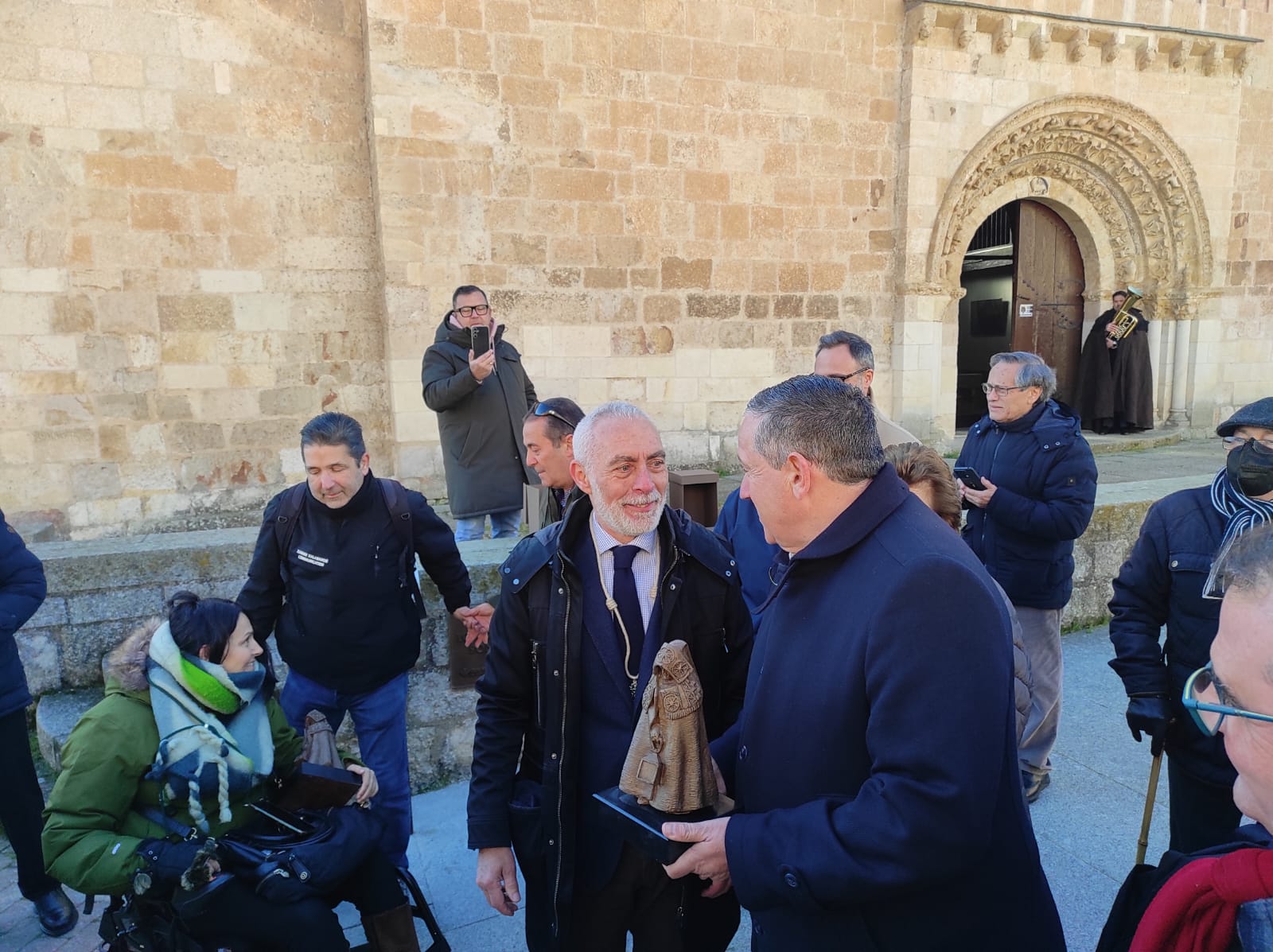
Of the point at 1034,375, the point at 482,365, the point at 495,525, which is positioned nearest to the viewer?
the point at 1034,375

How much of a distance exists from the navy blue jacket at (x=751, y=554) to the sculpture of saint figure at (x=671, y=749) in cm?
99

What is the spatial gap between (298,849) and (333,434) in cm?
128

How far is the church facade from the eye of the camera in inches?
251

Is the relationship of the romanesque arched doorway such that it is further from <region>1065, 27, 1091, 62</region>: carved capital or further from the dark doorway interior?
<region>1065, 27, 1091, 62</region>: carved capital

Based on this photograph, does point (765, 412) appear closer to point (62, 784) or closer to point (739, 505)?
point (739, 505)

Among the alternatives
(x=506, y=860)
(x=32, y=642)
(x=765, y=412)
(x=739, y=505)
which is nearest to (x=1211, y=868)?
(x=765, y=412)

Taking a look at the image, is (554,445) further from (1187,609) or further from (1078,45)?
(1078,45)

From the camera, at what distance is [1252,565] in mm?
1032

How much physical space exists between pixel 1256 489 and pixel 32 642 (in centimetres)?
452

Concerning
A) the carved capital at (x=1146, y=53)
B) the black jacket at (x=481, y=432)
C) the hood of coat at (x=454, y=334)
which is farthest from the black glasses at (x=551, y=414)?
the carved capital at (x=1146, y=53)

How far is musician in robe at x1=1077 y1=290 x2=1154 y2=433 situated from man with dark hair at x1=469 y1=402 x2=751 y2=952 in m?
9.27

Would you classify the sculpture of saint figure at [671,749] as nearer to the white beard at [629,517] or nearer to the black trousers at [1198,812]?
the white beard at [629,517]

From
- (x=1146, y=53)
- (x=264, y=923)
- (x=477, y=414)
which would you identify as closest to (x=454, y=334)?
(x=477, y=414)

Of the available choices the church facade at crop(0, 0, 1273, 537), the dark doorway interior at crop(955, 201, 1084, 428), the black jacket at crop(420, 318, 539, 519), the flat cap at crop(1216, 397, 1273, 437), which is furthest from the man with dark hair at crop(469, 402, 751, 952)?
the dark doorway interior at crop(955, 201, 1084, 428)
